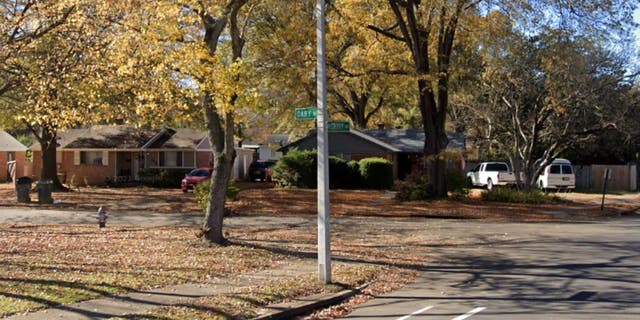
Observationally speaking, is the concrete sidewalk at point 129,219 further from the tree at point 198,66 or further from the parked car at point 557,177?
the parked car at point 557,177

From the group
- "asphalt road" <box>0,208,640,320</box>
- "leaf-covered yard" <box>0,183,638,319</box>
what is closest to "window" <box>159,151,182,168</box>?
"leaf-covered yard" <box>0,183,638,319</box>

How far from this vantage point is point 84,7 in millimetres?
14023

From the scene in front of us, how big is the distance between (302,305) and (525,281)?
15.3 ft

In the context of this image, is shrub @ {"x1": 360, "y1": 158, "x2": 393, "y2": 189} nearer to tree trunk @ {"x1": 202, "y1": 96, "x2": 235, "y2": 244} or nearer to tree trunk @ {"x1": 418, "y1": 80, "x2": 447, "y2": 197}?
tree trunk @ {"x1": 418, "y1": 80, "x2": 447, "y2": 197}

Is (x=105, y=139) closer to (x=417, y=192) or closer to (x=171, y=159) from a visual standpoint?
(x=171, y=159)

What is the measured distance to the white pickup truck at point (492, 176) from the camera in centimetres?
4188

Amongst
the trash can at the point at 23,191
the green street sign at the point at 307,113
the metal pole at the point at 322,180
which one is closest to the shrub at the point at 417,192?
the trash can at the point at 23,191

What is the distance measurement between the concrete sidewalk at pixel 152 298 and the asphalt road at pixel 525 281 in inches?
82.3

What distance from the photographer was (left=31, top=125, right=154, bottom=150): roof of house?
42031mm

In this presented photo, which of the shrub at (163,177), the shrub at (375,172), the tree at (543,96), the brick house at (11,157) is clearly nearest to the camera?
the tree at (543,96)

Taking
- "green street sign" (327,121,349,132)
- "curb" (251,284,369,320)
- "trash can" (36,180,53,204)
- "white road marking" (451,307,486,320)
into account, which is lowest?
"white road marking" (451,307,486,320)

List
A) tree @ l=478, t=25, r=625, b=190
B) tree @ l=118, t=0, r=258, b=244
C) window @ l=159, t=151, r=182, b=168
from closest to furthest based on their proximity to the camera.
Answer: tree @ l=118, t=0, r=258, b=244 < tree @ l=478, t=25, r=625, b=190 < window @ l=159, t=151, r=182, b=168

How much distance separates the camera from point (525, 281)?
11469 millimetres

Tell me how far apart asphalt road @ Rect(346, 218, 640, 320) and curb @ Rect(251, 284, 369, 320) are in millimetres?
482
